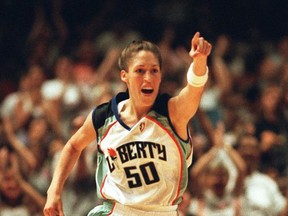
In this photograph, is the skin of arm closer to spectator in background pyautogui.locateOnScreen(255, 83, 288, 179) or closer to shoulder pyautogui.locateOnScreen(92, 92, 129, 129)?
shoulder pyautogui.locateOnScreen(92, 92, 129, 129)

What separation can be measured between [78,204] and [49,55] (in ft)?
12.5

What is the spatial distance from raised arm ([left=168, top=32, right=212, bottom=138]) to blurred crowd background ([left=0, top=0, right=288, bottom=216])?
1.93 meters

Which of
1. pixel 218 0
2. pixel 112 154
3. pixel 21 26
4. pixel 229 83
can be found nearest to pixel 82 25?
pixel 21 26

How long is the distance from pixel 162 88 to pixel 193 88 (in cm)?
497

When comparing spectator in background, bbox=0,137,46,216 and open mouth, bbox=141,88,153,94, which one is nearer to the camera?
open mouth, bbox=141,88,153,94

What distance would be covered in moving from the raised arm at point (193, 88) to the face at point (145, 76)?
0.14 metres

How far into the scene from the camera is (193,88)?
4.75 meters

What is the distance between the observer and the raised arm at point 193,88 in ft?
15.2

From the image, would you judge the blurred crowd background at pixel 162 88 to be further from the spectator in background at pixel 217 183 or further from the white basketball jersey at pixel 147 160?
the white basketball jersey at pixel 147 160

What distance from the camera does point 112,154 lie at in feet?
16.9

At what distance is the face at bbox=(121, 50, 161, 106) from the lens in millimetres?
4977

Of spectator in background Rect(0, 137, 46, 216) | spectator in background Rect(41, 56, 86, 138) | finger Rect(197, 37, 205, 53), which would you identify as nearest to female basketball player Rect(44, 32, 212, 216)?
finger Rect(197, 37, 205, 53)

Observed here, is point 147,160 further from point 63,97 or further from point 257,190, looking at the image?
point 63,97

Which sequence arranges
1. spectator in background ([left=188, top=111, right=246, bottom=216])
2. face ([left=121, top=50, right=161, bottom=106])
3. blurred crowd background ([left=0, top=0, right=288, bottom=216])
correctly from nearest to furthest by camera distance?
face ([left=121, top=50, right=161, bottom=106]), spectator in background ([left=188, top=111, right=246, bottom=216]), blurred crowd background ([left=0, top=0, right=288, bottom=216])
